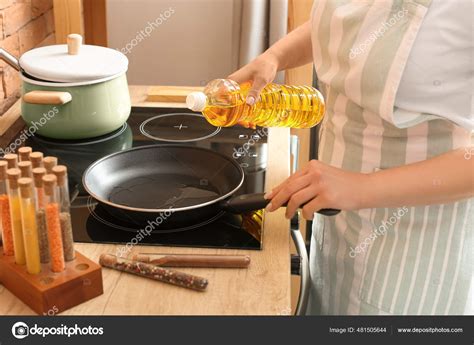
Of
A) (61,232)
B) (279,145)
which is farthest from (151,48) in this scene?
(61,232)

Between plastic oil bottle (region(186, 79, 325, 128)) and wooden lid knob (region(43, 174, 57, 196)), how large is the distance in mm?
398

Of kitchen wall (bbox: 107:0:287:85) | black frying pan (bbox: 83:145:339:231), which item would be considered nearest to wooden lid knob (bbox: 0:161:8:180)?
black frying pan (bbox: 83:145:339:231)

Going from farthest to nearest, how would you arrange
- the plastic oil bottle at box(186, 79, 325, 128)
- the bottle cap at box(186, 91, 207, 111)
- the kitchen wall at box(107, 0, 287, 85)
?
1. the kitchen wall at box(107, 0, 287, 85)
2. the plastic oil bottle at box(186, 79, 325, 128)
3. the bottle cap at box(186, 91, 207, 111)

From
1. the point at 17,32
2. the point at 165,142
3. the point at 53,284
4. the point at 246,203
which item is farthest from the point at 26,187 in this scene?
the point at 17,32

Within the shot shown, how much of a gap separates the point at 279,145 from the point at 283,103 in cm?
9

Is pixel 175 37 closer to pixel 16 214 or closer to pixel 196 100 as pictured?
pixel 196 100

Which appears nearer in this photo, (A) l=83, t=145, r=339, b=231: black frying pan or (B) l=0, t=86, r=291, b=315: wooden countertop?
(B) l=0, t=86, r=291, b=315: wooden countertop

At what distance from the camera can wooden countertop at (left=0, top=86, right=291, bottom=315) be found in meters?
0.93

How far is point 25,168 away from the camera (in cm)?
88

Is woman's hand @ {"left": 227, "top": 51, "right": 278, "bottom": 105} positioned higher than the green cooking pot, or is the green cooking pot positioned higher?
woman's hand @ {"left": 227, "top": 51, "right": 278, "bottom": 105}

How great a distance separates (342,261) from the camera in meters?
1.20

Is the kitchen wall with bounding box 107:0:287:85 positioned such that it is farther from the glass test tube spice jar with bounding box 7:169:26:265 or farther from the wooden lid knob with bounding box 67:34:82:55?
the glass test tube spice jar with bounding box 7:169:26:265
